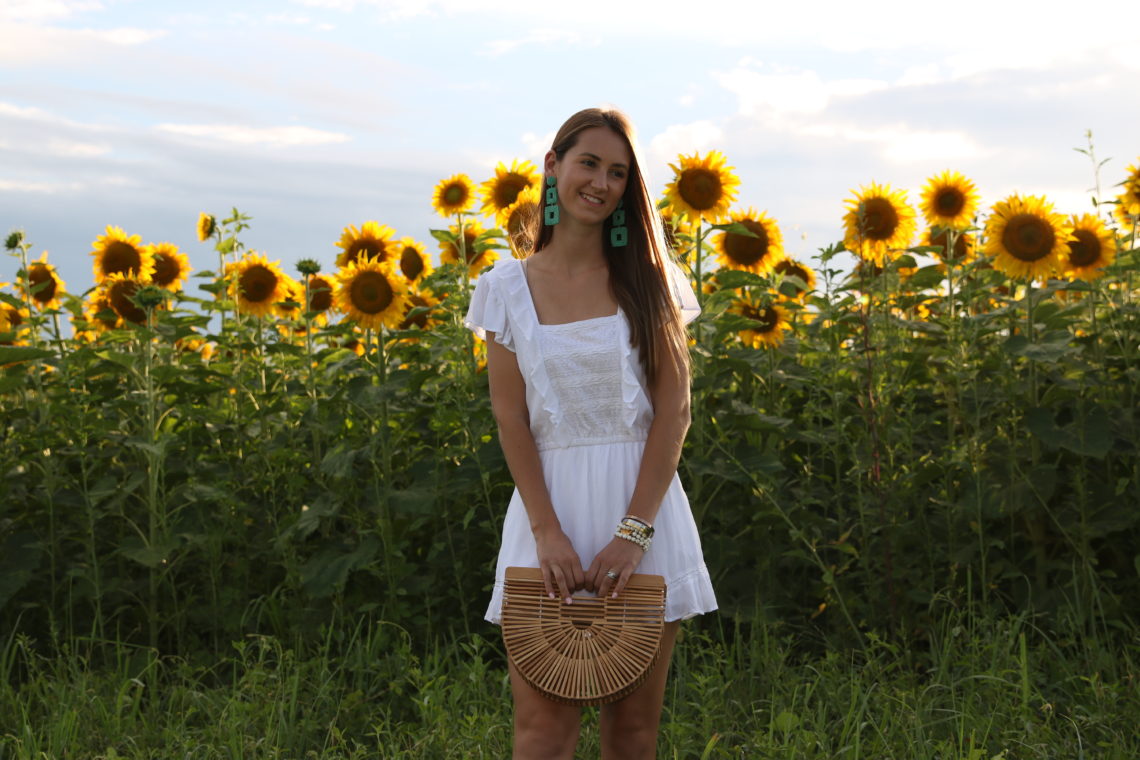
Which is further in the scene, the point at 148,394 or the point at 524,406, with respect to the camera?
the point at 148,394

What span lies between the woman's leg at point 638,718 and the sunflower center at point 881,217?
3.38 metres

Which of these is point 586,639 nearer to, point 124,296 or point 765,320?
point 765,320

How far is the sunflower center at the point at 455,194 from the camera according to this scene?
5.42 metres

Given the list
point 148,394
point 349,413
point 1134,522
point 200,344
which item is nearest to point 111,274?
point 200,344

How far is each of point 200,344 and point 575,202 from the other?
494 cm

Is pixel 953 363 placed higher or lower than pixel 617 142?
lower

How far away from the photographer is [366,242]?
5.57 m

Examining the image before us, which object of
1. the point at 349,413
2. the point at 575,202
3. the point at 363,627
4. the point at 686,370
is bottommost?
the point at 363,627

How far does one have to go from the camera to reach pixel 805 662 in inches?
172

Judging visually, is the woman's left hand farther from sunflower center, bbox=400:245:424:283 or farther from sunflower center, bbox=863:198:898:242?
sunflower center, bbox=863:198:898:242

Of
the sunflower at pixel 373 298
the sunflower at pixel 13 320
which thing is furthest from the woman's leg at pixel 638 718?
the sunflower at pixel 13 320

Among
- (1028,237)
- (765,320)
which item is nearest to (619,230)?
(765,320)

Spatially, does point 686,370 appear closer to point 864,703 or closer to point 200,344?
point 864,703

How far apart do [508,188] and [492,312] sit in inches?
110
